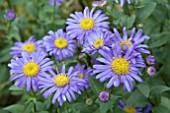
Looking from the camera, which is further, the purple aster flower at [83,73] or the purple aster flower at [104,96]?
the purple aster flower at [83,73]

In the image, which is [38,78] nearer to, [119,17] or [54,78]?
[54,78]

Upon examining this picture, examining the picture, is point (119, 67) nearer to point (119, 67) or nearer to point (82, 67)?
point (119, 67)

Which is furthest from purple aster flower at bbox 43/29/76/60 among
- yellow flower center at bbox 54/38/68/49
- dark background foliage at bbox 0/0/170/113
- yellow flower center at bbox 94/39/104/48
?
yellow flower center at bbox 94/39/104/48

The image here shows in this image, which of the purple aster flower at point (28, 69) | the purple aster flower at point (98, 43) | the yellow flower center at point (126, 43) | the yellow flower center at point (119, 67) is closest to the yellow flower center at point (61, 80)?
the purple aster flower at point (28, 69)

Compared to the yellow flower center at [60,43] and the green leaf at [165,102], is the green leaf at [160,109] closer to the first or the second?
the green leaf at [165,102]


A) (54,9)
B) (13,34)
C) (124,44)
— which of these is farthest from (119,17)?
(13,34)
